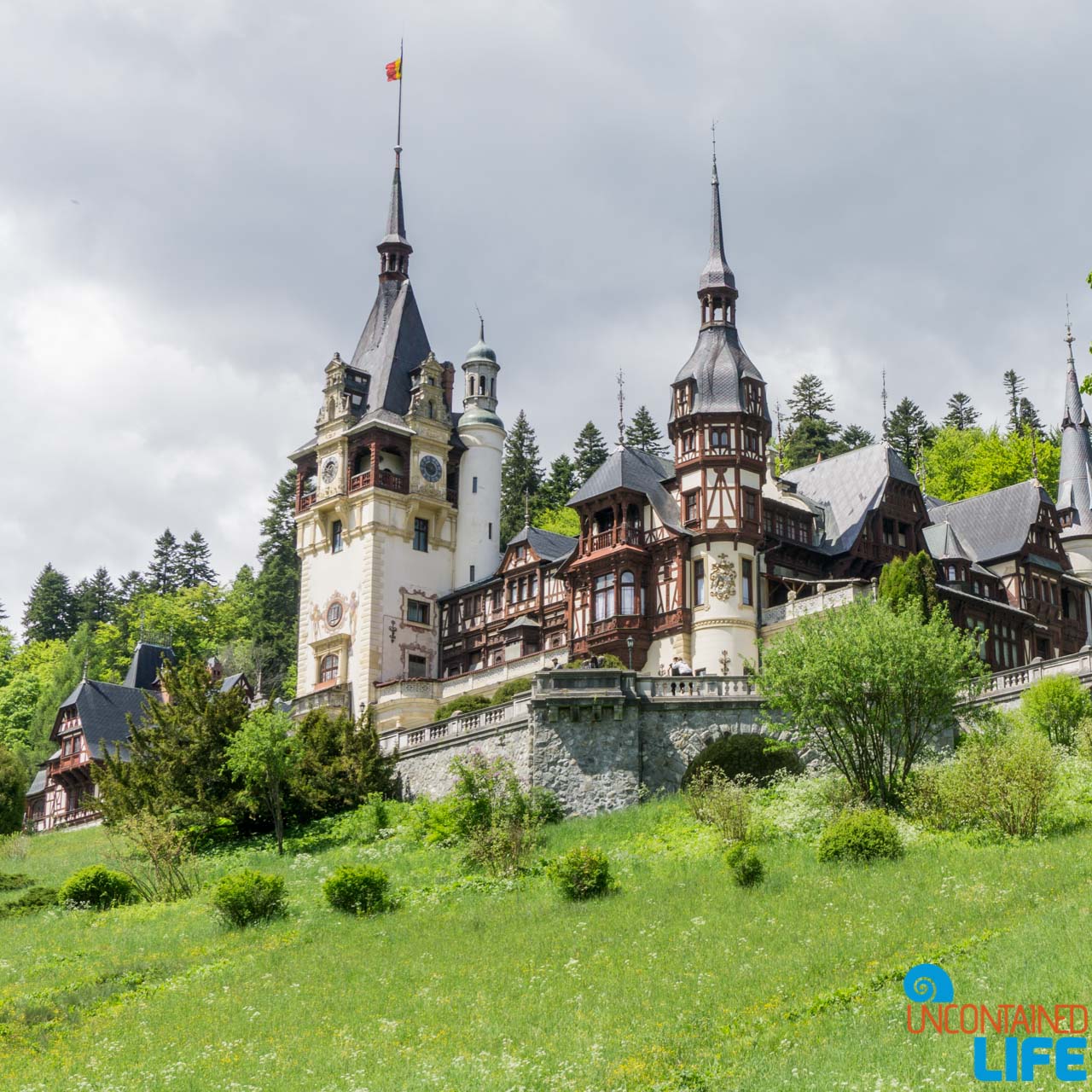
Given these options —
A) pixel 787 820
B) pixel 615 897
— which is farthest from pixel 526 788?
pixel 615 897

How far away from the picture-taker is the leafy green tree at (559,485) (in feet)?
302

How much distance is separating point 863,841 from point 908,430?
68.9 m

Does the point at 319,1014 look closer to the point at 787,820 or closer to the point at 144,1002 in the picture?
the point at 144,1002

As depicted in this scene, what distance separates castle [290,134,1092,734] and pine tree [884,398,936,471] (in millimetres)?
21626

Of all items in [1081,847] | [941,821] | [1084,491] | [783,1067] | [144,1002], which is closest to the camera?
[783,1067]

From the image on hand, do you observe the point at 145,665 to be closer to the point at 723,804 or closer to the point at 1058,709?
the point at 723,804

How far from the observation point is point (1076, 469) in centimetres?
6944

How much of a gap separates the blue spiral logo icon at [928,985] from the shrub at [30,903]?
23.3 metres

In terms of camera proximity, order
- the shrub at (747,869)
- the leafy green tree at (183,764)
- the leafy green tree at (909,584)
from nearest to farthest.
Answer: the shrub at (747,869) → the leafy green tree at (183,764) → the leafy green tree at (909,584)

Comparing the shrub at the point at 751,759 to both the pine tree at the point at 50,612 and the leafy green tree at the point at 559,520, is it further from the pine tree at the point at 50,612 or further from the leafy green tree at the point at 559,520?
the pine tree at the point at 50,612

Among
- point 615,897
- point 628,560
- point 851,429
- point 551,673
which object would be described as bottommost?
point 615,897

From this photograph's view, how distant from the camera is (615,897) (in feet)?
96.3

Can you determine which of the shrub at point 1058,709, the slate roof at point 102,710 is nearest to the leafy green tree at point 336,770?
the shrub at point 1058,709

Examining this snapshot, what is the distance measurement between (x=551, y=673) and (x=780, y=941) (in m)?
18.7
